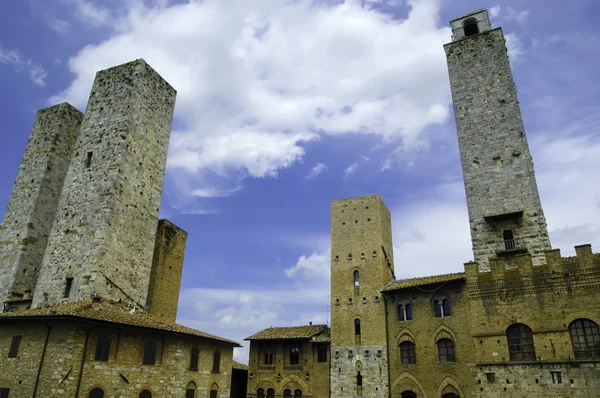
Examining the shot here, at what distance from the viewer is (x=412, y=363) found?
26.2 metres

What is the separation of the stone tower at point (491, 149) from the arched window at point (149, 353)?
18437mm

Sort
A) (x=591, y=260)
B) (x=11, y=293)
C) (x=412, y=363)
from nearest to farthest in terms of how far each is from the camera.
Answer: (x=591, y=260)
(x=11, y=293)
(x=412, y=363)

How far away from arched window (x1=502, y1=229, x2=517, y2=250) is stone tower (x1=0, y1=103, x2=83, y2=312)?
27162 millimetres

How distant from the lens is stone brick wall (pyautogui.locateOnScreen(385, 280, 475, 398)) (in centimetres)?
2434

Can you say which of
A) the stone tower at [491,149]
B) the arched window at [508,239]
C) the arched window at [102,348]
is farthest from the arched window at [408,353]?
the arched window at [102,348]

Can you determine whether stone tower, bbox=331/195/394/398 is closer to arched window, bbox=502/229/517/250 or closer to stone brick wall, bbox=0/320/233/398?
arched window, bbox=502/229/517/250

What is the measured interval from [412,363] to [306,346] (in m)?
8.65

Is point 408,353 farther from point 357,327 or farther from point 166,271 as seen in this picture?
point 166,271

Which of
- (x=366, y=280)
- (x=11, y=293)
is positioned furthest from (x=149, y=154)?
(x=366, y=280)

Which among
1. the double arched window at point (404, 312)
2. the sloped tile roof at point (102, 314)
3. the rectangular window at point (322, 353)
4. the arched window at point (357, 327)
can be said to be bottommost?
the rectangular window at point (322, 353)

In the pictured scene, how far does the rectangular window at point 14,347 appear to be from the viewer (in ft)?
60.8

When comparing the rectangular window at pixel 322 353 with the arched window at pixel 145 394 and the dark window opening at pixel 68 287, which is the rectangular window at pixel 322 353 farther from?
the dark window opening at pixel 68 287

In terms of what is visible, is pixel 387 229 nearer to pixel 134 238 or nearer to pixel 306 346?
pixel 306 346

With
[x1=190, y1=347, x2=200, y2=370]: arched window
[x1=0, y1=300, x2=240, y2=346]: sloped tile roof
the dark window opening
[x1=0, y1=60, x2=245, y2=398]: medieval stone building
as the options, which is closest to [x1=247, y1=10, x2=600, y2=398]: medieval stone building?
[x1=0, y1=60, x2=245, y2=398]: medieval stone building
